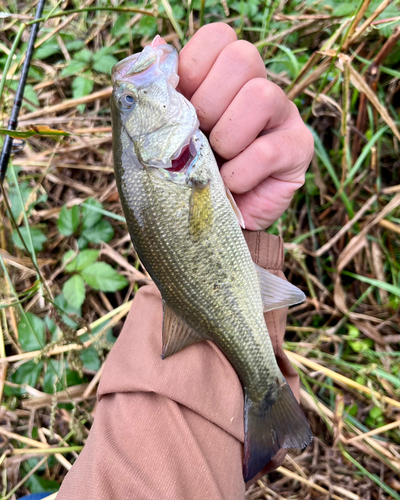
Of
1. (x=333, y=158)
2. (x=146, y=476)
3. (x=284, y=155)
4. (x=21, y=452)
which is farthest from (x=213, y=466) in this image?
(x=333, y=158)

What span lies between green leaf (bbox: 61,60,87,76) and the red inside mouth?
5.05 ft

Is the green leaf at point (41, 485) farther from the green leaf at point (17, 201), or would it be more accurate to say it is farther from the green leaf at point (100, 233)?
the green leaf at point (17, 201)

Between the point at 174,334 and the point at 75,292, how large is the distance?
967mm

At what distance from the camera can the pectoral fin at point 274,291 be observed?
5.03 ft

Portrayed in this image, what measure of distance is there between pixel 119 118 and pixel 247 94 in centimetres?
57

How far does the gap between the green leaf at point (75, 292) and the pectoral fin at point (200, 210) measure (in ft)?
3.61

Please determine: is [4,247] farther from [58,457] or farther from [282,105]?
[282,105]

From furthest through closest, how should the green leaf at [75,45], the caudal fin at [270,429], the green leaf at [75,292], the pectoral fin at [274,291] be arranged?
the green leaf at [75,45]
the green leaf at [75,292]
the pectoral fin at [274,291]
the caudal fin at [270,429]

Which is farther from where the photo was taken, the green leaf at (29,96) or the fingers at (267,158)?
the green leaf at (29,96)

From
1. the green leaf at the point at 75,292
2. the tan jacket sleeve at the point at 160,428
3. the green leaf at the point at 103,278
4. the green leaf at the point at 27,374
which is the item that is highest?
the tan jacket sleeve at the point at 160,428

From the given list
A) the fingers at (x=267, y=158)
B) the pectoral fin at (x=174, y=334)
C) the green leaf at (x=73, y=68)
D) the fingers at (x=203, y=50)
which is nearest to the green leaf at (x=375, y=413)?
the pectoral fin at (x=174, y=334)

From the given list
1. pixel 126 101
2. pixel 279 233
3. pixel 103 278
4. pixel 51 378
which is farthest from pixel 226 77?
pixel 51 378

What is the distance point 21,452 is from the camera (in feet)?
6.84

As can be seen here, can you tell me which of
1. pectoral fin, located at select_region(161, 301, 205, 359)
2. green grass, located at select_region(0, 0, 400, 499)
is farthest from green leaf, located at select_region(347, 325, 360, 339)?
pectoral fin, located at select_region(161, 301, 205, 359)
